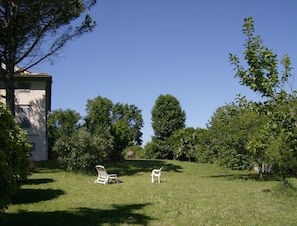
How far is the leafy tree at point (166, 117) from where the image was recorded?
43.5m

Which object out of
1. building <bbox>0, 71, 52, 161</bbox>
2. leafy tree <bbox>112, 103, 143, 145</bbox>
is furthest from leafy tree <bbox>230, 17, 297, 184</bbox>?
leafy tree <bbox>112, 103, 143, 145</bbox>

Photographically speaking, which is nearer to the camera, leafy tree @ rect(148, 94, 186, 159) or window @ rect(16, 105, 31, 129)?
window @ rect(16, 105, 31, 129)

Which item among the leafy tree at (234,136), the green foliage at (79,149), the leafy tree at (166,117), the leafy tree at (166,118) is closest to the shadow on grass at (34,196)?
the green foliage at (79,149)

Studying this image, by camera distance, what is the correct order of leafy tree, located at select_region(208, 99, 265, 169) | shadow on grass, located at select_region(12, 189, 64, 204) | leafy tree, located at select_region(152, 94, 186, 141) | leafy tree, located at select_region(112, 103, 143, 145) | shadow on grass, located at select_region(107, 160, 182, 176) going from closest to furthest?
shadow on grass, located at select_region(12, 189, 64, 204), leafy tree, located at select_region(208, 99, 265, 169), shadow on grass, located at select_region(107, 160, 182, 176), leafy tree, located at select_region(152, 94, 186, 141), leafy tree, located at select_region(112, 103, 143, 145)

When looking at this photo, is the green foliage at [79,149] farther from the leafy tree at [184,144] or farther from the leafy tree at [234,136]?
the leafy tree at [184,144]

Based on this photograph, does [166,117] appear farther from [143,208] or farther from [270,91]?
[270,91]

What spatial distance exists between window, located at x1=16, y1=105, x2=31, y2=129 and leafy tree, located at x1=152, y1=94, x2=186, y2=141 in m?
18.3

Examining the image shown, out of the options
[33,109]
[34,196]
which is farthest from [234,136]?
[33,109]

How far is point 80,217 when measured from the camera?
8.24 meters

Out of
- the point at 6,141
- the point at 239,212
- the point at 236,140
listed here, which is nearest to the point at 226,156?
the point at 236,140

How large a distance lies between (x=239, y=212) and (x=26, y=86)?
26.5m

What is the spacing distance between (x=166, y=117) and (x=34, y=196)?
33785mm

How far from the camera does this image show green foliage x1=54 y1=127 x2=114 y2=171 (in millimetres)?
20078

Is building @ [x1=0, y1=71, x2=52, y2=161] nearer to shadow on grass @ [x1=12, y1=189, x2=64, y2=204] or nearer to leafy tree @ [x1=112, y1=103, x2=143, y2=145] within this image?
shadow on grass @ [x1=12, y1=189, x2=64, y2=204]
